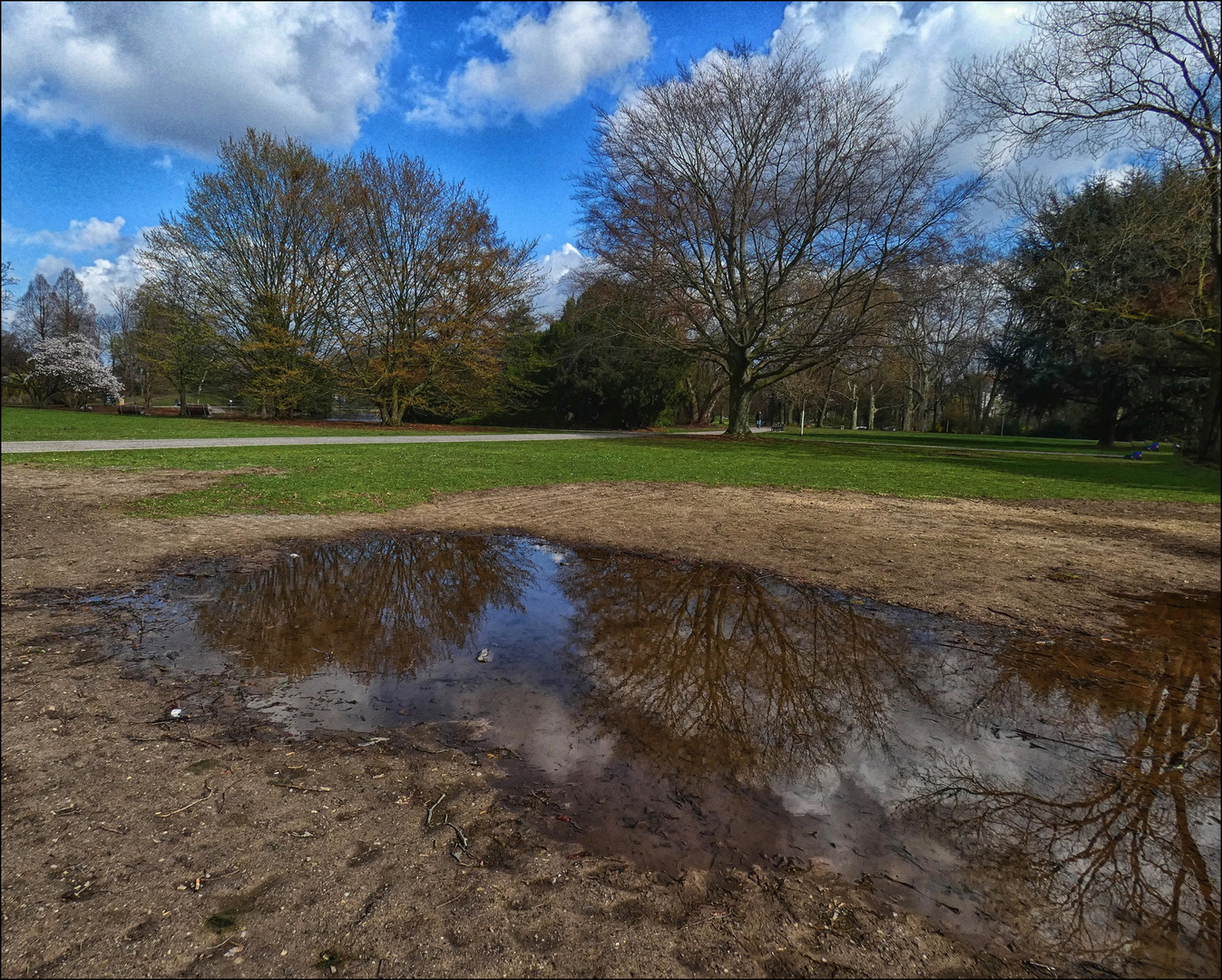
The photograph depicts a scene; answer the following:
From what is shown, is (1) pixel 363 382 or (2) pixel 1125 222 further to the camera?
(1) pixel 363 382

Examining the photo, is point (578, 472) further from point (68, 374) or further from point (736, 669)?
point (68, 374)

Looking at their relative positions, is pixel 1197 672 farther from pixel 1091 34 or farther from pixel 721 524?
pixel 1091 34

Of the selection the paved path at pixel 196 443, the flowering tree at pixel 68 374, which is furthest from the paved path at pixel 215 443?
the flowering tree at pixel 68 374

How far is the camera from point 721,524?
25.5 ft

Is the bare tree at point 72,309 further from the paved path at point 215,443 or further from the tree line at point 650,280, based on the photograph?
the paved path at point 215,443

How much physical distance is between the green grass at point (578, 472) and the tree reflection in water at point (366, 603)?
2.32 m

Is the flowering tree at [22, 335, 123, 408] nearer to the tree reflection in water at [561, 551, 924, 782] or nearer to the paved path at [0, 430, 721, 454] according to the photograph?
the paved path at [0, 430, 721, 454]

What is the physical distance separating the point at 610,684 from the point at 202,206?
1257 inches

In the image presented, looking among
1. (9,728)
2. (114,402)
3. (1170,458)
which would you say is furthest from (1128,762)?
(114,402)

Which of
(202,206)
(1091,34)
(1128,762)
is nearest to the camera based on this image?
(1128,762)

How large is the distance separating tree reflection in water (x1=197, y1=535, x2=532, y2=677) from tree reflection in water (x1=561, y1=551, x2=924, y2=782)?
0.86m

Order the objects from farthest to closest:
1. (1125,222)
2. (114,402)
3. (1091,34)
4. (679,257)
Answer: (114,402)
(679,257)
(1091,34)
(1125,222)

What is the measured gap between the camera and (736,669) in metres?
3.66

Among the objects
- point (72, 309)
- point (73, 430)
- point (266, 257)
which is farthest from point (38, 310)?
point (73, 430)
